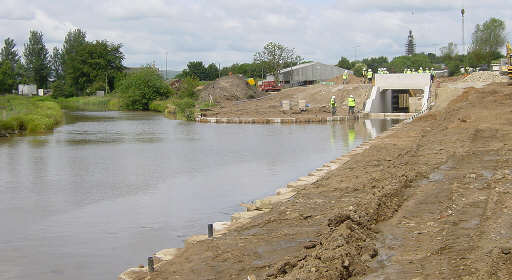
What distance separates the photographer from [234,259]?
7.50 metres

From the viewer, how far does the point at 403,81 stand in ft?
137

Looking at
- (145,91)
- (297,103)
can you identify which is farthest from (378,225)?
(145,91)

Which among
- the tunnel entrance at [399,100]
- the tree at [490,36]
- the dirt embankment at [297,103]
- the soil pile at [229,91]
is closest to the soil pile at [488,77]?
the tunnel entrance at [399,100]

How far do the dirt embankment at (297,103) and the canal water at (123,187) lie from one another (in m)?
10.3

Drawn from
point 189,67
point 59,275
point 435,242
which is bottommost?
point 59,275

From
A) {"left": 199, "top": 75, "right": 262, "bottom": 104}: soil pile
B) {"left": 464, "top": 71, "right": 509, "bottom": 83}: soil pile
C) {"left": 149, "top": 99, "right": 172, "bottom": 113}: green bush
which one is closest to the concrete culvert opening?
{"left": 464, "top": 71, "right": 509, "bottom": 83}: soil pile

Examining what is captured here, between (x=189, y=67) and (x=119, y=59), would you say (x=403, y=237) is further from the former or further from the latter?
(x=189, y=67)

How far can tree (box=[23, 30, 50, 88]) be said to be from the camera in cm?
10250

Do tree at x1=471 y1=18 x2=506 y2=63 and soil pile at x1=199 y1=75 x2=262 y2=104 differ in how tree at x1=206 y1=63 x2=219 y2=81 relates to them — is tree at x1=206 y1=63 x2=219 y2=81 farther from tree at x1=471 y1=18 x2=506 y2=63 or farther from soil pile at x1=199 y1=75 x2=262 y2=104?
soil pile at x1=199 y1=75 x2=262 y2=104

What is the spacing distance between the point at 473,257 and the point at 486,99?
2676 centimetres

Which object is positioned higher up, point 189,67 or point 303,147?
point 189,67

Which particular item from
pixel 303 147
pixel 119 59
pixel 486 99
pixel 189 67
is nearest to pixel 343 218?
pixel 303 147

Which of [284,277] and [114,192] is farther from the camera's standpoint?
[114,192]

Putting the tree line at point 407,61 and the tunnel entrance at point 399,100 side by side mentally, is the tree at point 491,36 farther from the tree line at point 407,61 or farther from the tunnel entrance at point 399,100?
the tunnel entrance at point 399,100
